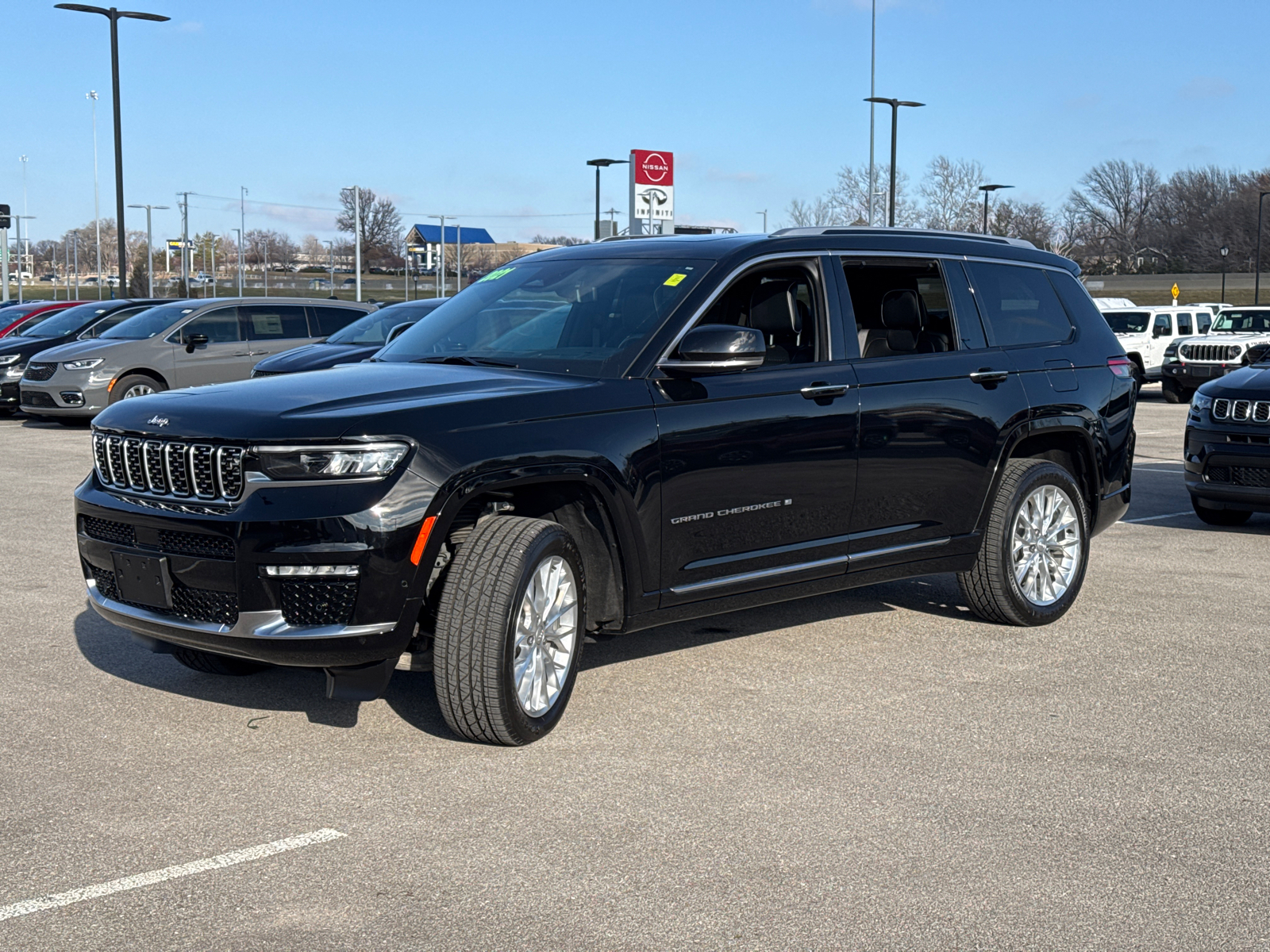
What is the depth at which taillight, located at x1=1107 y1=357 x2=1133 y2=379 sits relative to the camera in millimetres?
7520

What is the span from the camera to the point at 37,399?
60.3 feet

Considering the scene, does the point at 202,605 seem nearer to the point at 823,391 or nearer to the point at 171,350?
the point at 823,391

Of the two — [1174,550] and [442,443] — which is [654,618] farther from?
[1174,550]

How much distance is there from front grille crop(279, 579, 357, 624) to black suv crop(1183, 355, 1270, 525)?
762 centimetres

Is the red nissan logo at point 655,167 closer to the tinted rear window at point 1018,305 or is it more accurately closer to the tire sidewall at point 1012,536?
the tinted rear window at point 1018,305

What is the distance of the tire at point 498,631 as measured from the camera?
4.70 metres

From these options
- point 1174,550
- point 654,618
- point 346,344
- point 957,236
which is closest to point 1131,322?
point 346,344

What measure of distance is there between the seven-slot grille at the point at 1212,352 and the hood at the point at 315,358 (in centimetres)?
1605

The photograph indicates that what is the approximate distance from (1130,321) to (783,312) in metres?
26.2

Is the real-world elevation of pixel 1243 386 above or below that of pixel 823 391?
below

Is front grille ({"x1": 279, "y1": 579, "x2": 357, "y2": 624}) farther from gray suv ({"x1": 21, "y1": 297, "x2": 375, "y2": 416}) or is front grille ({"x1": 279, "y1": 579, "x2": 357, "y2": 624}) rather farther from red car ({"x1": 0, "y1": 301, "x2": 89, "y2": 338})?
red car ({"x1": 0, "y1": 301, "x2": 89, "y2": 338})

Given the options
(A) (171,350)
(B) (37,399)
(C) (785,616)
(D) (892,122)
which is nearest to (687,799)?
(C) (785,616)

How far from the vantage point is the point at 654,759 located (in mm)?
4840

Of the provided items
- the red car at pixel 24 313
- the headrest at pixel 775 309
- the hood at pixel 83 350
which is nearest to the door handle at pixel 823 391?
the headrest at pixel 775 309
